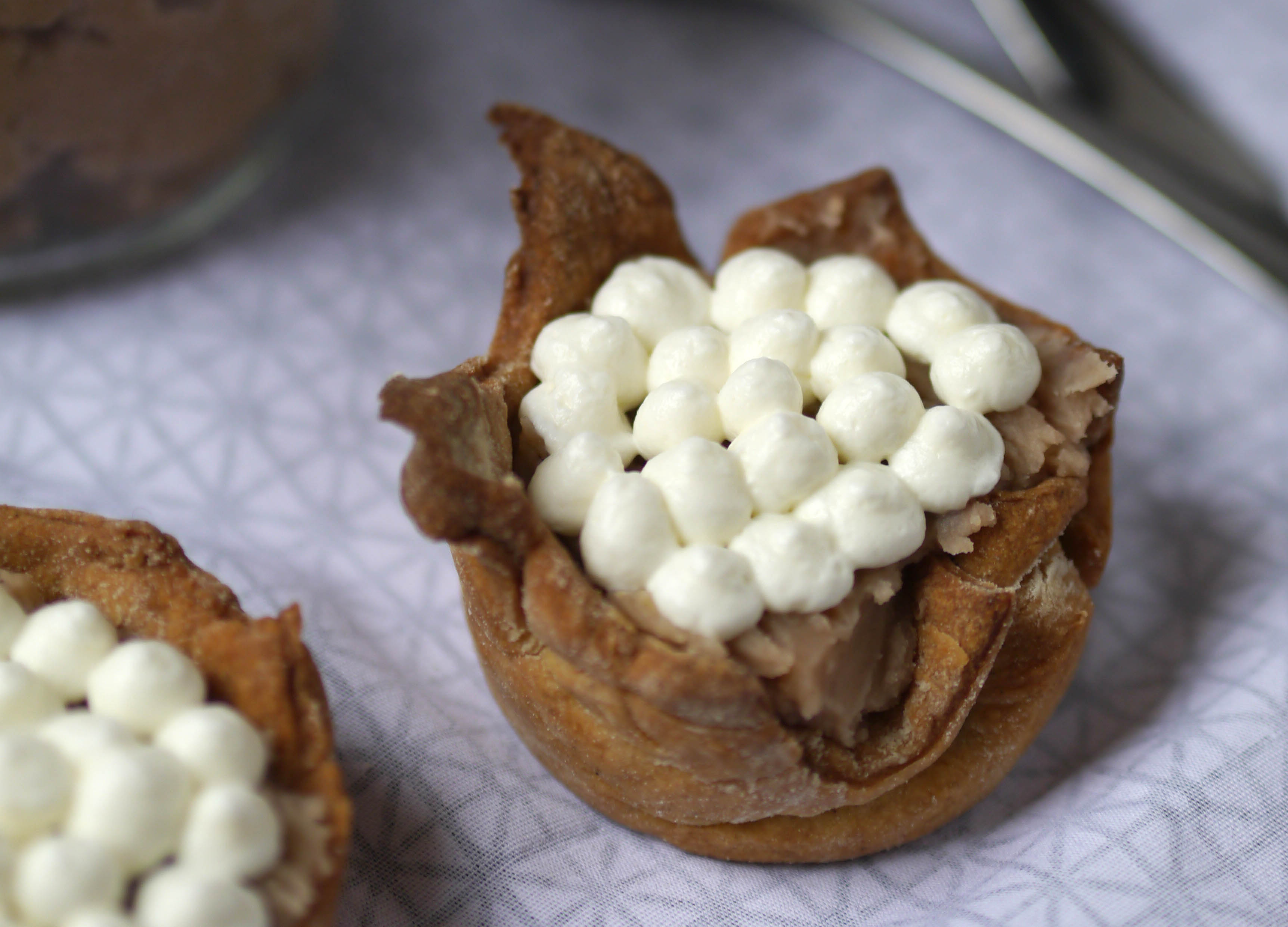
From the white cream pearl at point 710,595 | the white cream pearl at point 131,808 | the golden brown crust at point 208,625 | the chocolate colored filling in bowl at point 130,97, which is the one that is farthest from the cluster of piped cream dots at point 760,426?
the chocolate colored filling in bowl at point 130,97

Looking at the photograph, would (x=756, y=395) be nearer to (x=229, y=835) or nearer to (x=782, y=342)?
(x=782, y=342)

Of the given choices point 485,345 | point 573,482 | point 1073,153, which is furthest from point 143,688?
point 1073,153

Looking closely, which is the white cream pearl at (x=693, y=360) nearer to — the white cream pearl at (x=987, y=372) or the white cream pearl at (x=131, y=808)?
the white cream pearl at (x=987, y=372)

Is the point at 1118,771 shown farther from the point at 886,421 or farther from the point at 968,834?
the point at 886,421

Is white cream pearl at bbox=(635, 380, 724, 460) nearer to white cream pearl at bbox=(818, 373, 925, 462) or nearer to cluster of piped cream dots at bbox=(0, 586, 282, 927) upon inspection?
white cream pearl at bbox=(818, 373, 925, 462)

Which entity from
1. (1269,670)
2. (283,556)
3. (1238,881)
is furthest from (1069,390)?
(283,556)

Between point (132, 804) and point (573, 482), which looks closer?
point (132, 804)
